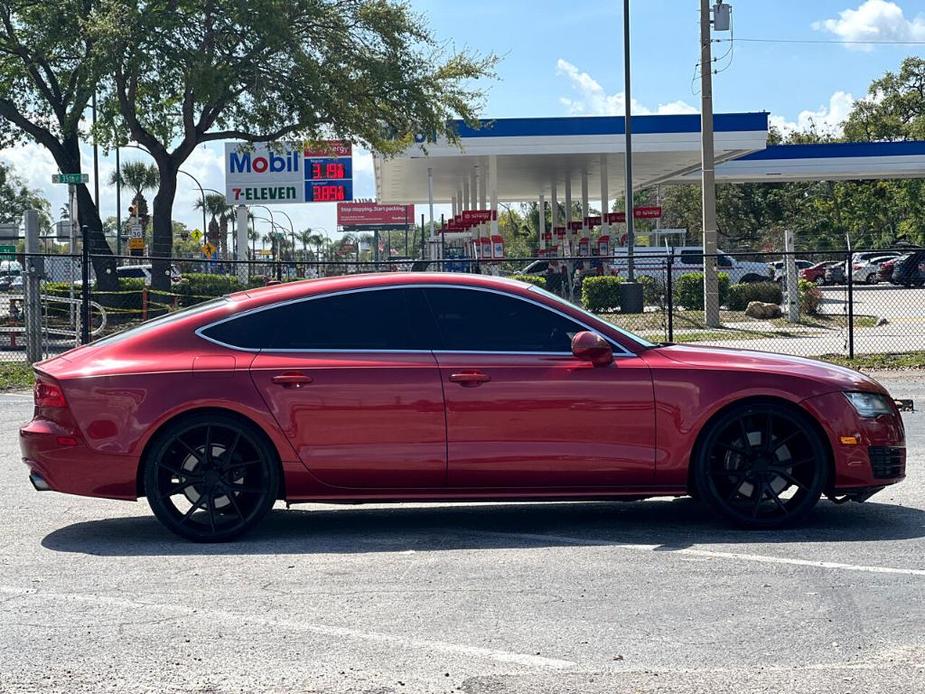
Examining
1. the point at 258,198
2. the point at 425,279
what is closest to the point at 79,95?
the point at 258,198

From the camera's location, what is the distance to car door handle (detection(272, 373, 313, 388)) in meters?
6.94

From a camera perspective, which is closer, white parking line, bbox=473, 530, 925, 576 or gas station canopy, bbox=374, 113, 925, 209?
white parking line, bbox=473, 530, 925, 576

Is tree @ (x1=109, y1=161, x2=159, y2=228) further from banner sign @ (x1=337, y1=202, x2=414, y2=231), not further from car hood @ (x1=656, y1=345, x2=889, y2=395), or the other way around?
car hood @ (x1=656, y1=345, x2=889, y2=395)

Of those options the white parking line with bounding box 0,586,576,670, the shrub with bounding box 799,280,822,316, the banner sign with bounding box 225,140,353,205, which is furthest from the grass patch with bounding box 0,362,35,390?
the banner sign with bounding box 225,140,353,205

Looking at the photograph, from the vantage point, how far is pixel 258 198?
52.8 m

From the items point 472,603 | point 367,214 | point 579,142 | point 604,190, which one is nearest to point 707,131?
point 579,142

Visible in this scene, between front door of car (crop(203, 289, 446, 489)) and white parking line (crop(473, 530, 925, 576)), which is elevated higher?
front door of car (crop(203, 289, 446, 489))

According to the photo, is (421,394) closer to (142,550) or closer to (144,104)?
(142,550)

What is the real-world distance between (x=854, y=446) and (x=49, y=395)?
178 inches

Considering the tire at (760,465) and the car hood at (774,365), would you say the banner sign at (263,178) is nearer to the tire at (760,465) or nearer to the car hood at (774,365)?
the car hood at (774,365)

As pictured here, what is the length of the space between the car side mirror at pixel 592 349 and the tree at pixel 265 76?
24473mm

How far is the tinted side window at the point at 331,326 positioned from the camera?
715 cm

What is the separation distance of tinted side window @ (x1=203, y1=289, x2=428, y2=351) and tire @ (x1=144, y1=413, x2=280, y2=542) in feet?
1.73

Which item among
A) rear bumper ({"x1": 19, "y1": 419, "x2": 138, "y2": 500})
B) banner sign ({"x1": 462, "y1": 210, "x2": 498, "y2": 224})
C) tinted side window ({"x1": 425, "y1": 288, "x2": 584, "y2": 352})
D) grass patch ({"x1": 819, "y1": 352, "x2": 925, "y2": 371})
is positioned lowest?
grass patch ({"x1": 819, "y1": 352, "x2": 925, "y2": 371})
